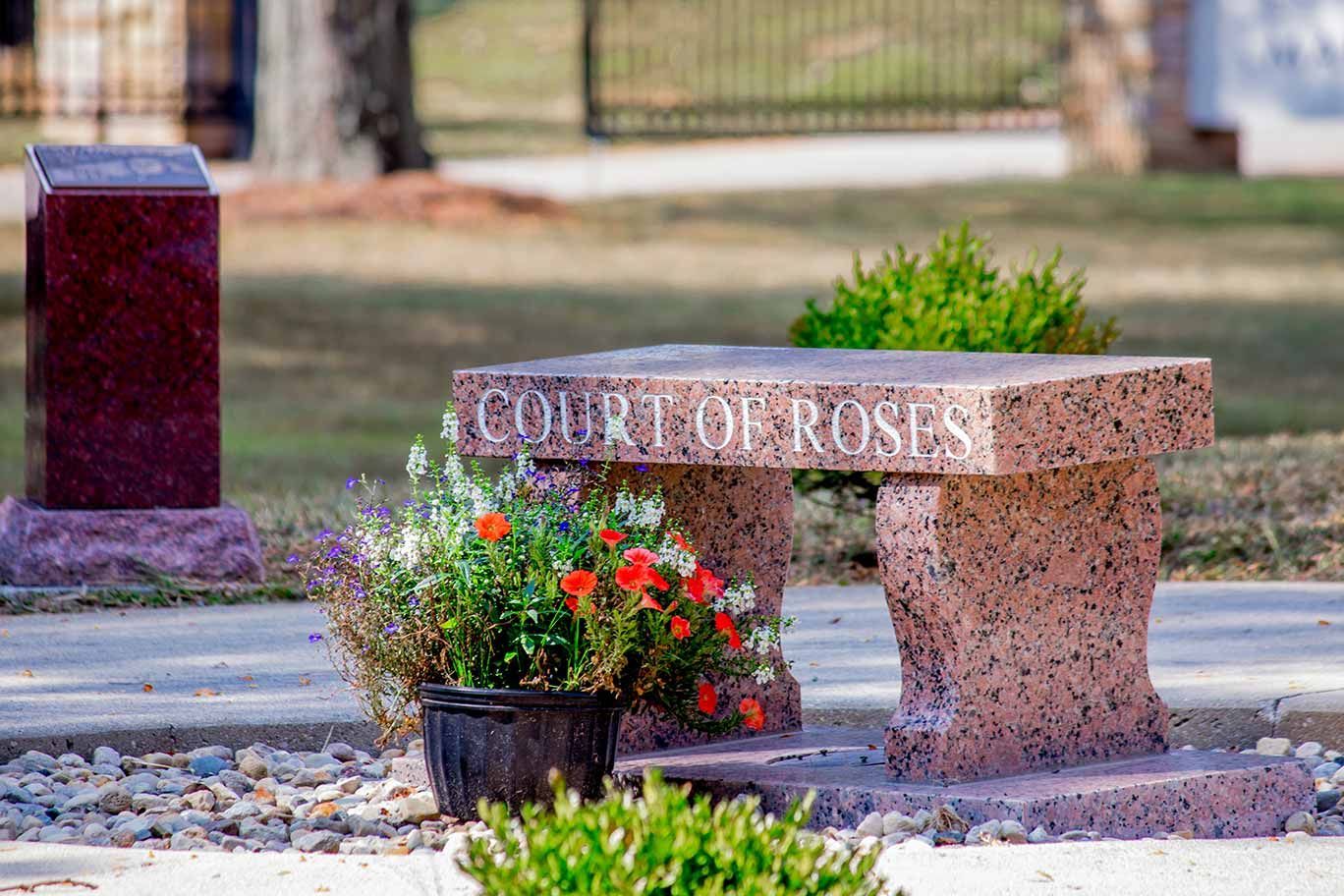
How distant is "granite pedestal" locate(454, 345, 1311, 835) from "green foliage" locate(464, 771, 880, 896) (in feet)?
4.85

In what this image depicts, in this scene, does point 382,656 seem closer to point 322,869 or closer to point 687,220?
point 322,869

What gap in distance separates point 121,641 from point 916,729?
2.78 m

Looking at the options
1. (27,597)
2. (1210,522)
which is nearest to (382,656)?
(27,597)

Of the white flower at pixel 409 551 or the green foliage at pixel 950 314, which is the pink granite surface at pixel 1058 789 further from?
the green foliage at pixel 950 314

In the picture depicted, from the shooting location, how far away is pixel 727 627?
4.73 metres

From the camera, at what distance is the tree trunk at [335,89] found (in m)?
17.6

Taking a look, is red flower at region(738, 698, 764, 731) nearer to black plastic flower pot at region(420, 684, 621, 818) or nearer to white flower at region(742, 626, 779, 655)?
white flower at region(742, 626, 779, 655)

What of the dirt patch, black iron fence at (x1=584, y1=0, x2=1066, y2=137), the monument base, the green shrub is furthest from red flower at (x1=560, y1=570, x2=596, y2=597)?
black iron fence at (x1=584, y1=0, x2=1066, y2=137)

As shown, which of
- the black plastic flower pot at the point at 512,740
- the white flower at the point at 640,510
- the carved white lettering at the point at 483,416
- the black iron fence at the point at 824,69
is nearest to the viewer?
the black plastic flower pot at the point at 512,740

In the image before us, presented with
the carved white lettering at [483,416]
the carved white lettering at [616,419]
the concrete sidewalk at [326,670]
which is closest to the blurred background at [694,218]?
the concrete sidewalk at [326,670]

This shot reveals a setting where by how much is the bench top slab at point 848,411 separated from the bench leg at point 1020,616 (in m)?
0.15

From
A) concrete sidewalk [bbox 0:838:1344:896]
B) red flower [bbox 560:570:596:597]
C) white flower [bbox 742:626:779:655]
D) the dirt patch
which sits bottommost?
concrete sidewalk [bbox 0:838:1344:896]

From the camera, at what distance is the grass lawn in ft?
28.3

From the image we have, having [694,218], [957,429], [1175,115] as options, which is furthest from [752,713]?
[1175,115]
